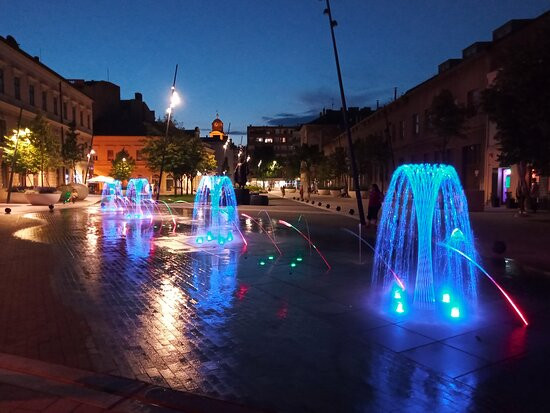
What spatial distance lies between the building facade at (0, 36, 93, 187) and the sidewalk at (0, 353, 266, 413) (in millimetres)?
34939

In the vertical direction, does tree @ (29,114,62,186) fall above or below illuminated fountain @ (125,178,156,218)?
above

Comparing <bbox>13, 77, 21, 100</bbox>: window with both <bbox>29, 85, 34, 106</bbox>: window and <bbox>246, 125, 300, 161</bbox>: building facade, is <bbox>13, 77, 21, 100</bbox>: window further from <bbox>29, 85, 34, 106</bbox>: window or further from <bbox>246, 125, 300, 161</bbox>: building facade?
<bbox>246, 125, 300, 161</bbox>: building facade

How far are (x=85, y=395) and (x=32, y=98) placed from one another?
43.1m

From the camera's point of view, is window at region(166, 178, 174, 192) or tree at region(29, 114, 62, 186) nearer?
tree at region(29, 114, 62, 186)

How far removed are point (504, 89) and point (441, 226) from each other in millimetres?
5895

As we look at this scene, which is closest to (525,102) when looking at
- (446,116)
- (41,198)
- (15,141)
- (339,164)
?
(446,116)

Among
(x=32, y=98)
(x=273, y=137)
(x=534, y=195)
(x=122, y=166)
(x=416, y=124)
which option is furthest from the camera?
(x=273, y=137)

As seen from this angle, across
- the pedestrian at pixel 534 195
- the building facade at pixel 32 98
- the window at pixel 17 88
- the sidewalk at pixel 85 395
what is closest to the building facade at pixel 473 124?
the pedestrian at pixel 534 195

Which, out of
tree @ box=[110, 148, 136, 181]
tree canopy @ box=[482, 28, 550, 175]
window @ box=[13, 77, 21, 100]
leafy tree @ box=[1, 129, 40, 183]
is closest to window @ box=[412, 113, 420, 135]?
tree canopy @ box=[482, 28, 550, 175]

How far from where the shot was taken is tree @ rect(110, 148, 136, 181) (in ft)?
200

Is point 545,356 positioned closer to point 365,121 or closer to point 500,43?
point 500,43

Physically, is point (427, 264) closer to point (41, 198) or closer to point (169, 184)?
point (41, 198)

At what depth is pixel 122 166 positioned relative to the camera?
6094 centimetres

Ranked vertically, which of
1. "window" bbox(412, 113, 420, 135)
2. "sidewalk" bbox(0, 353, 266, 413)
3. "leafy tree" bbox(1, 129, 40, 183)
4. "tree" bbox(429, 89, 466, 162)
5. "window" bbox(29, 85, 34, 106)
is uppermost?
"window" bbox(29, 85, 34, 106)
